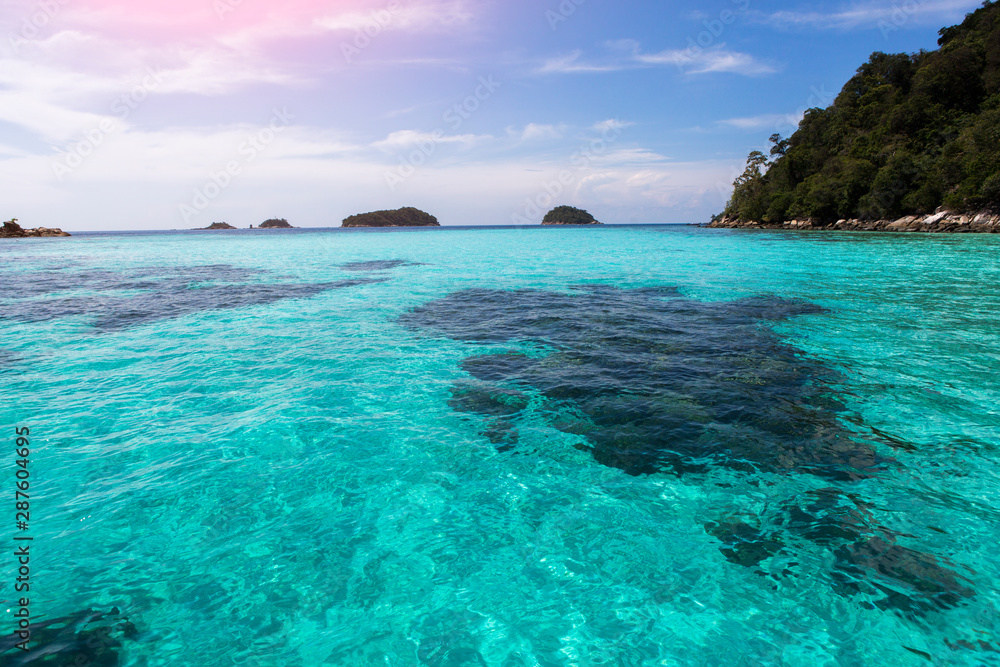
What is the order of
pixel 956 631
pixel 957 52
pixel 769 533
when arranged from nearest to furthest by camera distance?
pixel 956 631, pixel 769 533, pixel 957 52

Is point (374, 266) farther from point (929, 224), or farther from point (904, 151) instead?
point (904, 151)

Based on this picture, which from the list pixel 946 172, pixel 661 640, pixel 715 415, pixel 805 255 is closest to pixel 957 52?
pixel 946 172

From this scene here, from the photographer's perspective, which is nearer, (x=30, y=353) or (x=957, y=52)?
(x=30, y=353)

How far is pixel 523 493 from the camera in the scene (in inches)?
227

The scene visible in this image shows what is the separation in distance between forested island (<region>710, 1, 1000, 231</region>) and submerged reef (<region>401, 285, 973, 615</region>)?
2496 inches

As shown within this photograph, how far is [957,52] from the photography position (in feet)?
237

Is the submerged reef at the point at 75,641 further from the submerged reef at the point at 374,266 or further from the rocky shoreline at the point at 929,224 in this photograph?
the rocky shoreline at the point at 929,224

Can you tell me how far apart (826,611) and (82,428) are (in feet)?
34.2

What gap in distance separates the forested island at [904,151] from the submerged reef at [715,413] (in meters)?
63.4

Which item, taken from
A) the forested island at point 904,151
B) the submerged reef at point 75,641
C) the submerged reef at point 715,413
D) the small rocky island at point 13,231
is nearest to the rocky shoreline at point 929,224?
the forested island at point 904,151

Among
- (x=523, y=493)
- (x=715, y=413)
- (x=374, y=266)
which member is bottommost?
(x=523, y=493)

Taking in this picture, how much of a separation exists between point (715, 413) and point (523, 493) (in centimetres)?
391

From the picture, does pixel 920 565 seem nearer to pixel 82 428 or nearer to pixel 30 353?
pixel 82 428

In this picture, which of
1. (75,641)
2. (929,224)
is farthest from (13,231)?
(929,224)
